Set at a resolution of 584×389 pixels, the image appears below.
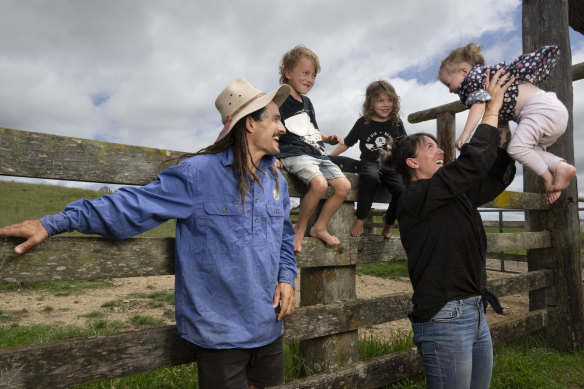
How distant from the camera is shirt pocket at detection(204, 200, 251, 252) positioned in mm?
1912

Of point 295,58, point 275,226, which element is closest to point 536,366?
point 275,226

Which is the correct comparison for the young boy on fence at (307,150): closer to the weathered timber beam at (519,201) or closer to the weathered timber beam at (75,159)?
the weathered timber beam at (75,159)

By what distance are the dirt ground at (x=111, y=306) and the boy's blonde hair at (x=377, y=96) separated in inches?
103

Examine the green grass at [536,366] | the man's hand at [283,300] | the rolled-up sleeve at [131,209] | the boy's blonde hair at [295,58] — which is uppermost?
the boy's blonde hair at [295,58]

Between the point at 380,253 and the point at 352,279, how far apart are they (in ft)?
1.24

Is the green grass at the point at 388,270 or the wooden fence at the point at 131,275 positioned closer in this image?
the wooden fence at the point at 131,275

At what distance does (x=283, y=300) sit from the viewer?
2.10 metres

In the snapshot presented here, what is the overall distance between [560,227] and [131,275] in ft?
16.1

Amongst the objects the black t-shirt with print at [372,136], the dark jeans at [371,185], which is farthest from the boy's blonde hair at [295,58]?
the dark jeans at [371,185]

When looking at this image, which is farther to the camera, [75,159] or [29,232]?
[75,159]

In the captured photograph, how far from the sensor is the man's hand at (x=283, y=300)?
208 cm

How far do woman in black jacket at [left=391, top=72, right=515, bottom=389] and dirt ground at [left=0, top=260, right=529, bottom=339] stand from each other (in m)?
3.03

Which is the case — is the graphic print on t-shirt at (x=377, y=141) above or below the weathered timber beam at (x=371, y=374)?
above

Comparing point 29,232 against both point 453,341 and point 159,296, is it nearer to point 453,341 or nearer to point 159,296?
point 453,341
